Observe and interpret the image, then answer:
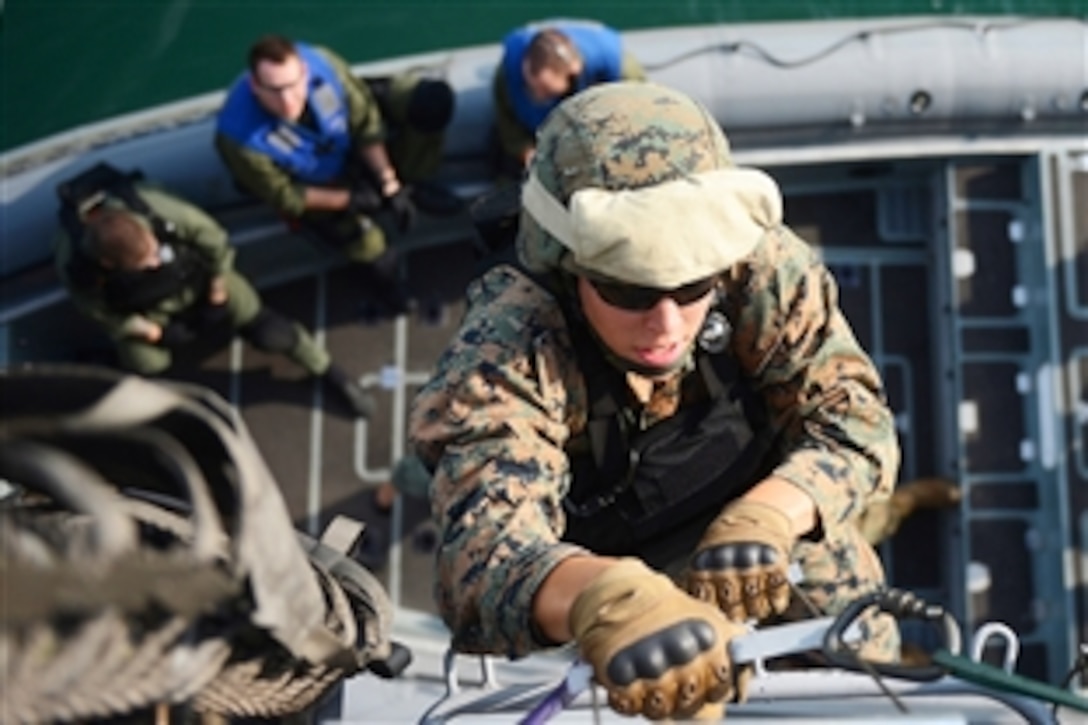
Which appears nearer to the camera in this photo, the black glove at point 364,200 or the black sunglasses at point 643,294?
the black sunglasses at point 643,294

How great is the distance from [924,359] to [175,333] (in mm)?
2260

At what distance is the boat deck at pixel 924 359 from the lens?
3.64 metres

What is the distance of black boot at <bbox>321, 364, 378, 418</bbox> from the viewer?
396 cm

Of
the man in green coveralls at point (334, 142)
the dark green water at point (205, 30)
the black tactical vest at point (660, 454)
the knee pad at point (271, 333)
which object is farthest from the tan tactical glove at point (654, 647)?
the dark green water at point (205, 30)

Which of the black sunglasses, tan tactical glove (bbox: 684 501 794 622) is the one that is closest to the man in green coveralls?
the black sunglasses

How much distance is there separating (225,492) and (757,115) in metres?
2.79

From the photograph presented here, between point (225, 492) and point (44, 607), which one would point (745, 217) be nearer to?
point (225, 492)

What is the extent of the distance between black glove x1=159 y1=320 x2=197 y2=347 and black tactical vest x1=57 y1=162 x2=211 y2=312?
19cm

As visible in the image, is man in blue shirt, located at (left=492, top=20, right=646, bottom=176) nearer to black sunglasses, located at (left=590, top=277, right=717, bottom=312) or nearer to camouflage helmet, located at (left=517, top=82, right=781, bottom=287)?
camouflage helmet, located at (left=517, top=82, right=781, bottom=287)

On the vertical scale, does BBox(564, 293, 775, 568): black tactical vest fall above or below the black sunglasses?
below

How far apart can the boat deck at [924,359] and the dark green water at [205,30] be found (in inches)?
60.7

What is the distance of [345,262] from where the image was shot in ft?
13.3

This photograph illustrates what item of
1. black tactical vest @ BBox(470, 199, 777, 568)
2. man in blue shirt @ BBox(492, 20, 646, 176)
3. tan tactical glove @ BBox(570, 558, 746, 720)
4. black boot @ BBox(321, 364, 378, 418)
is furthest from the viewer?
black boot @ BBox(321, 364, 378, 418)

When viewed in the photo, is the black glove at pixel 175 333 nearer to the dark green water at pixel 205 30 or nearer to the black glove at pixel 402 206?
the black glove at pixel 402 206
